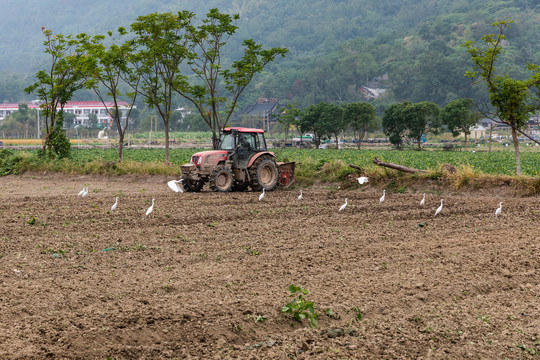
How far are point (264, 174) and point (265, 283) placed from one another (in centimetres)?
1245

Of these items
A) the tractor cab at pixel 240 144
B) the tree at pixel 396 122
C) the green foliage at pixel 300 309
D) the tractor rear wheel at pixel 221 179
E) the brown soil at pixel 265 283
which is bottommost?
the brown soil at pixel 265 283

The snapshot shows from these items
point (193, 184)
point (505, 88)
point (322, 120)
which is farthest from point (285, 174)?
point (322, 120)

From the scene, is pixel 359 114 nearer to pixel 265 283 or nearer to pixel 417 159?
pixel 417 159

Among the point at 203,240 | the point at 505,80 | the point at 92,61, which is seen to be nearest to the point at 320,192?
the point at 505,80

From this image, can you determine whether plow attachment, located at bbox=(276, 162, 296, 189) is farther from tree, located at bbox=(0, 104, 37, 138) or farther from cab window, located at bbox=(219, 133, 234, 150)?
tree, located at bbox=(0, 104, 37, 138)

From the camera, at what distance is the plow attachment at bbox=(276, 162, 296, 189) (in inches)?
830

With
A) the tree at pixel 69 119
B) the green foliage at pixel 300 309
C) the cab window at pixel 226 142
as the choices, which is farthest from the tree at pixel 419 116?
the tree at pixel 69 119

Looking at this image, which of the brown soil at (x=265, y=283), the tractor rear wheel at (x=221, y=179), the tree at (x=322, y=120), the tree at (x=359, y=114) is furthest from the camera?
the tree at (x=322, y=120)

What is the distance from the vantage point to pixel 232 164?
19.6 m

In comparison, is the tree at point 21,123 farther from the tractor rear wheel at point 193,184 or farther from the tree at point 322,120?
the tractor rear wheel at point 193,184

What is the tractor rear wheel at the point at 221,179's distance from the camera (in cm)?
1920

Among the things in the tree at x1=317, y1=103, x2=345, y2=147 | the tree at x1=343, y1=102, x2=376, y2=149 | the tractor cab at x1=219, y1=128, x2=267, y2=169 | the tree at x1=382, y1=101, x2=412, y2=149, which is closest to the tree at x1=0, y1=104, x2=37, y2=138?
the tree at x1=317, y1=103, x2=345, y2=147

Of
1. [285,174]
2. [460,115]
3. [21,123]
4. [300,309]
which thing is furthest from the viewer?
[21,123]

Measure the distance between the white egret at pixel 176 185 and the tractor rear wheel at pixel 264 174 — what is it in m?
2.37
